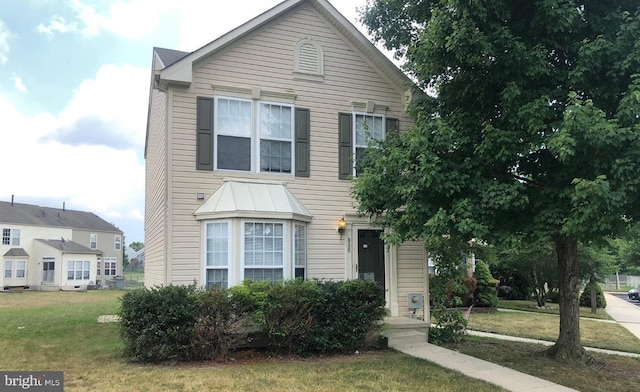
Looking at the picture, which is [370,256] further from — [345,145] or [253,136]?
[253,136]

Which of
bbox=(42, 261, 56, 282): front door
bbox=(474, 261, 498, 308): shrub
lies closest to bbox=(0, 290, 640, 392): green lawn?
bbox=(474, 261, 498, 308): shrub

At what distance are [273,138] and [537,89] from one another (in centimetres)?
526

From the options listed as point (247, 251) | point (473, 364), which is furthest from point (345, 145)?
point (473, 364)

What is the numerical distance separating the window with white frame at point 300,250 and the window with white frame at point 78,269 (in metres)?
36.2

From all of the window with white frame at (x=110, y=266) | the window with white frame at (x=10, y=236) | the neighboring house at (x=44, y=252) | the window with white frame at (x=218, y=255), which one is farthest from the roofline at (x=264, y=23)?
the window with white frame at (x=110, y=266)

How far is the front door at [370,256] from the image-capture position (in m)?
10.8

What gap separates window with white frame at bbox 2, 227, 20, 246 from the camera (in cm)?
3809

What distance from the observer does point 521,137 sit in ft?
24.1

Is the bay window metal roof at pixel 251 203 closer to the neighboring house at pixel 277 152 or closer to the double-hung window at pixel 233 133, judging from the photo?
the neighboring house at pixel 277 152

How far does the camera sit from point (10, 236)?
38.5 meters

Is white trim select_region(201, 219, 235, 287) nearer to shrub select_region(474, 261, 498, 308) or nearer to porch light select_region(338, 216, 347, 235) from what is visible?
porch light select_region(338, 216, 347, 235)

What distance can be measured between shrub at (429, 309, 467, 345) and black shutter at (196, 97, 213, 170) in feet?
19.4

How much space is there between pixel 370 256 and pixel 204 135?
4.54m

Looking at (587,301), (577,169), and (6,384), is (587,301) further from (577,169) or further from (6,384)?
(6,384)
